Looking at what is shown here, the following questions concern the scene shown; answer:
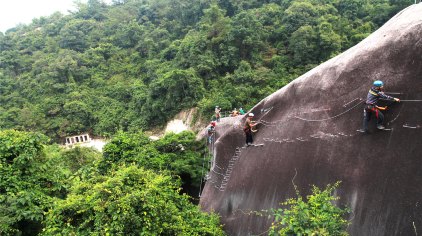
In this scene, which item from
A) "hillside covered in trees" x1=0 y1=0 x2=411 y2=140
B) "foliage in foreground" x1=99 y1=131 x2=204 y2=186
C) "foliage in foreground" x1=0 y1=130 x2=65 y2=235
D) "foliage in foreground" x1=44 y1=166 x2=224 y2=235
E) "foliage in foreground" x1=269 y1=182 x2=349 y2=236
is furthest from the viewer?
"hillside covered in trees" x1=0 y1=0 x2=411 y2=140

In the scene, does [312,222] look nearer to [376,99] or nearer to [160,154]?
[376,99]

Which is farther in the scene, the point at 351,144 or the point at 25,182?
the point at 25,182

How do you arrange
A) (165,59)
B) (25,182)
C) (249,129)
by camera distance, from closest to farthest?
(25,182) → (249,129) → (165,59)

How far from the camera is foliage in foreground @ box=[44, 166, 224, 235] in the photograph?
750 cm

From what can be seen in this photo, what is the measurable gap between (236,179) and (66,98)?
1400 inches

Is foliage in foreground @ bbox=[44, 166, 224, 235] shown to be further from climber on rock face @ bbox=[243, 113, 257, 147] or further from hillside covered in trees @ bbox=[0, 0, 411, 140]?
hillside covered in trees @ bbox=[0, 0, 411, 140]

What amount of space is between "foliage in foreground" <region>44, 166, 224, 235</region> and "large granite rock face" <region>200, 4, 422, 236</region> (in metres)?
3.10

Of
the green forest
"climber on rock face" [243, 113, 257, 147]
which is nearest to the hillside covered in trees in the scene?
the green forest

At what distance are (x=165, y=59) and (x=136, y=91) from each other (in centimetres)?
577

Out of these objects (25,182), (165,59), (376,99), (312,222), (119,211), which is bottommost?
(25,182)

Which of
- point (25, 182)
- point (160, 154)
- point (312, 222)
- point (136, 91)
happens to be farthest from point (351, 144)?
point (136, 91)

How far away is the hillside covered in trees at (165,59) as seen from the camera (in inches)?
1217

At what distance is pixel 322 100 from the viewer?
9.11 m

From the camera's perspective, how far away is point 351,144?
25.7 ft
